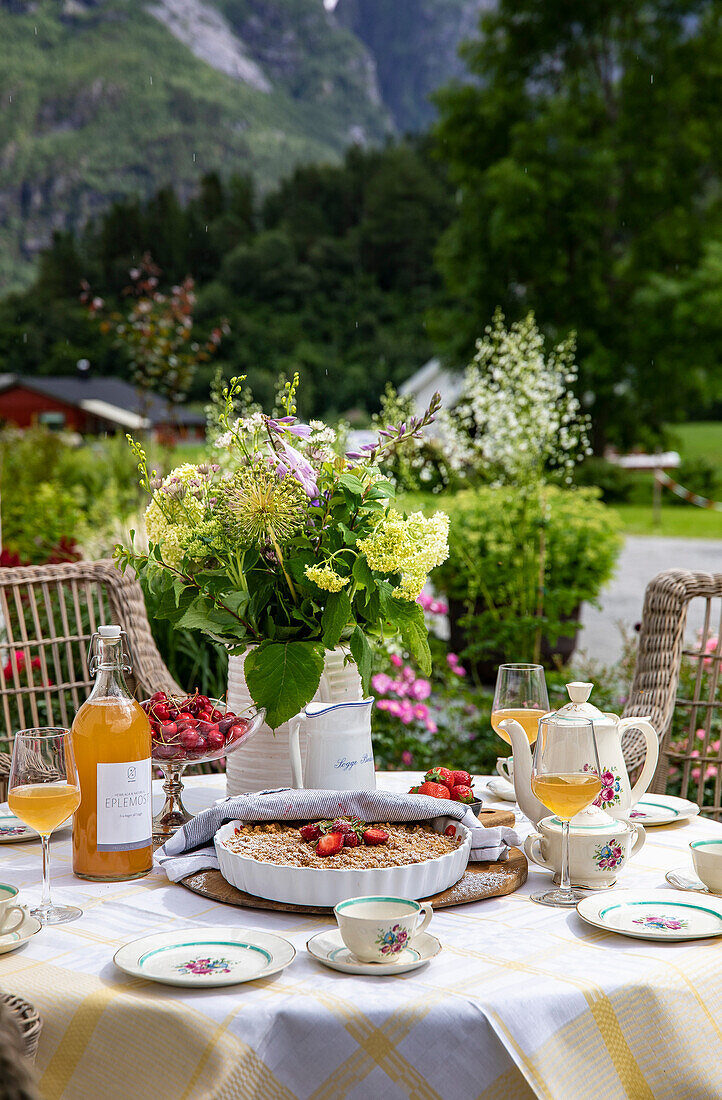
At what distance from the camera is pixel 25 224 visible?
11617mm

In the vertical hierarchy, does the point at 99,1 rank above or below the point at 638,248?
above

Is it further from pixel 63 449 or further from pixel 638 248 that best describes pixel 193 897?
pixel 638 248

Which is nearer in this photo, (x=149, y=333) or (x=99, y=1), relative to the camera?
(x=149, y=333)

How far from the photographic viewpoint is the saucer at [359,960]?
81cm

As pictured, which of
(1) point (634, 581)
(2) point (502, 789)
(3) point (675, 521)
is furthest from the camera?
(3) point (675, 521)

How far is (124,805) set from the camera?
1.04 m

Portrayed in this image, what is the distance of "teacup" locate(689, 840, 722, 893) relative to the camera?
103 centimetres

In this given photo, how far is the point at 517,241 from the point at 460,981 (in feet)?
39.8

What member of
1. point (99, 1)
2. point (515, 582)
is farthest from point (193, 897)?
point (99, 1)

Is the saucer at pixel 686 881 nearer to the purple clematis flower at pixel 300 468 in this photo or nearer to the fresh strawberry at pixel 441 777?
the fresh strawberry at pixel 441 777

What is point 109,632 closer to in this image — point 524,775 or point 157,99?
point 524,775

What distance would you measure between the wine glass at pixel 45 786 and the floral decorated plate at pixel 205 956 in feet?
0.45

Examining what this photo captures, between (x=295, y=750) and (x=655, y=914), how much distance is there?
431 mm

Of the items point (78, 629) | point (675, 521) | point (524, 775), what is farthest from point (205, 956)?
point (675, 521)
